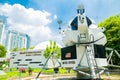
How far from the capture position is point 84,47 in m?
19.6

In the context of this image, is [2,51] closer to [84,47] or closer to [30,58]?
[30,58]

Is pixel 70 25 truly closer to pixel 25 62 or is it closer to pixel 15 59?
pixel 25 62

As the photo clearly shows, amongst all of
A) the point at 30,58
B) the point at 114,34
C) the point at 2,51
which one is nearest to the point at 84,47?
the point at 114,34

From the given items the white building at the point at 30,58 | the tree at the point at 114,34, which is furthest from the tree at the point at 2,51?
the tree at the point at 114,34

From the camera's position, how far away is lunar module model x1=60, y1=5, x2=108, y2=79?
18.6 meters

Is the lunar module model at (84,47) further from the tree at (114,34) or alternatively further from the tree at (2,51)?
the tree at (2,51)

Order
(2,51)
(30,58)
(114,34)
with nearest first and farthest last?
1. (114,34)
2. (30,58)
3. (2,51)

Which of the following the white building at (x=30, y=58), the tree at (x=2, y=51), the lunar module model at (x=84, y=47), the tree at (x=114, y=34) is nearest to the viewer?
the lunar module model at (x=84, y=47)

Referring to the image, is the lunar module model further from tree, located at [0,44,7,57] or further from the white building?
tree, located at [0,44,7,57]

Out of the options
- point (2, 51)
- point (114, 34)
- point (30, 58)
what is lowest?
point (30, 58)

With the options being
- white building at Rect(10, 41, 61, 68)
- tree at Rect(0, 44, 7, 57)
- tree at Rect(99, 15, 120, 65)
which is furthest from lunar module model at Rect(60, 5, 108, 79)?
tree at Rect(0, 44, 7, 57)

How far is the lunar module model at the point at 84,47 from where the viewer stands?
18.6 metres

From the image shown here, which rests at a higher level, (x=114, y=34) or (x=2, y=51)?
(x=114, y=34)

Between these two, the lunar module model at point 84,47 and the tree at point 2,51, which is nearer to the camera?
the lunar module model at point 84,47
